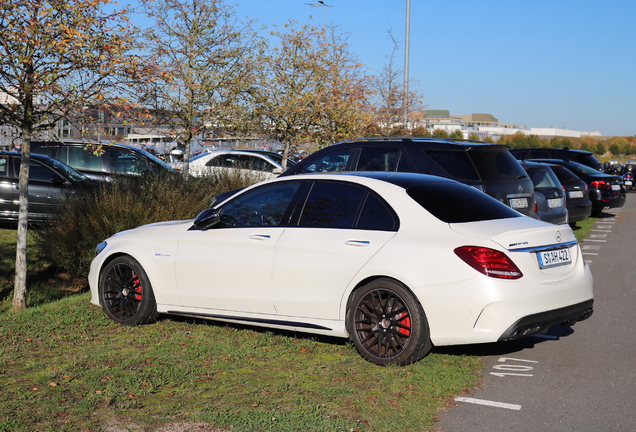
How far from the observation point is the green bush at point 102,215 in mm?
10805

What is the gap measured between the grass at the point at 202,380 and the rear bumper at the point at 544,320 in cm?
48

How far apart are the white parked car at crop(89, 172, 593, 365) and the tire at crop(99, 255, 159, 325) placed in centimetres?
2

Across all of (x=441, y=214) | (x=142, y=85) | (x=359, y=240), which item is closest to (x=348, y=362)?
(x=359, y=240)

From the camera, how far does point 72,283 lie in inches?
451

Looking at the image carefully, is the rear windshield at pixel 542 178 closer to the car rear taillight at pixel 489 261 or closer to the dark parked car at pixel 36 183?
the dark parked car at pixel 36 183

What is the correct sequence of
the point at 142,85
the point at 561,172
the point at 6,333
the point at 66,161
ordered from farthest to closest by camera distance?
the point at 561,172 < the point at 66,161 < the point at 142,85 < the point at 6,333

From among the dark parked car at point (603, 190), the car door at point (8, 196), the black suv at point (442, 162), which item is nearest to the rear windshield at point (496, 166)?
the black suv at point (442, 162)

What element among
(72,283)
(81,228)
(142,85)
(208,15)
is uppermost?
(208,15)

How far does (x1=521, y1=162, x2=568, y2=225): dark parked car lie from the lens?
1376 cm

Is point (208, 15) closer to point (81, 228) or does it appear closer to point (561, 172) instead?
point (81, 228)

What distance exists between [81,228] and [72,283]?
3.41 ft

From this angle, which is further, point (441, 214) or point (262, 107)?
point (262, 107)

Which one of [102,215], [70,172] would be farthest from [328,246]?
[70,172]

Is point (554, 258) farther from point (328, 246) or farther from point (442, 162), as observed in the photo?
point (442, 162)
